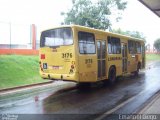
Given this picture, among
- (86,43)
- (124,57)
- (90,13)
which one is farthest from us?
(90,13)

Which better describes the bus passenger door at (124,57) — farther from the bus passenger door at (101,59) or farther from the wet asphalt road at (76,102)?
the wet asphalt road at (76,102)

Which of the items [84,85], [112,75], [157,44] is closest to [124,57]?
[112,75]

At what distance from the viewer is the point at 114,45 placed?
16.8 metres

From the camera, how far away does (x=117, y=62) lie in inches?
675

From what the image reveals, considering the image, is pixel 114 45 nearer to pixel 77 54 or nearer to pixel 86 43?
pixel 86 43

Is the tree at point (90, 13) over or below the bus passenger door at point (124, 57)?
over

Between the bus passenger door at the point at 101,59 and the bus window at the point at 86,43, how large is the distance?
1.90 feet

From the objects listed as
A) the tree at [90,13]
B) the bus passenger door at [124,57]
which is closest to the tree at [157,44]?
the tree at [90,13]

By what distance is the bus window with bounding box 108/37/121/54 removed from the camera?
1612 centimetres

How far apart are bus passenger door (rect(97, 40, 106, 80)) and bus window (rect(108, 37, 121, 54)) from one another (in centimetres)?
83

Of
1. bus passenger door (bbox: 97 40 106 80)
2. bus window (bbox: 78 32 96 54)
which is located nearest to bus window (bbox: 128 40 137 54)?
bus passenger door (bbox: 97 40 106 80)

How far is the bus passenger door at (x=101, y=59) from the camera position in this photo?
14.7 m

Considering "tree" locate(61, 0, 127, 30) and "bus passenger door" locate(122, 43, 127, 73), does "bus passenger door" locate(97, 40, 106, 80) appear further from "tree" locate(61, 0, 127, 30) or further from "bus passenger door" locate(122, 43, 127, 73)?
"tree" locate(61, 0, 127, 30)

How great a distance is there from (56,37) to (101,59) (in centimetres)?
282
